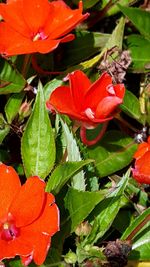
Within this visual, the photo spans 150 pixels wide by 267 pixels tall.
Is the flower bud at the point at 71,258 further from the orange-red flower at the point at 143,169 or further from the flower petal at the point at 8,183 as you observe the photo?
the orange-red flower at the point at 143,169

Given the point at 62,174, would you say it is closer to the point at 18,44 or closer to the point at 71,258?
the point at 71,258

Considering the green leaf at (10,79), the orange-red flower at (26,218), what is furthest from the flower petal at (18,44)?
the orange-red flower at (26,218)

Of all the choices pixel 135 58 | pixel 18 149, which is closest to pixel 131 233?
pixel 18 149

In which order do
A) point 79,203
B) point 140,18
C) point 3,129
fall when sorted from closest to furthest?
1. point 79,203
2. point 3,129
3. point 140,18

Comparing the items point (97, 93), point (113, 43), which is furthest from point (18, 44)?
point (113, 43)

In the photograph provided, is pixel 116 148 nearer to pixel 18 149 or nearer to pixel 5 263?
pixel 18 149

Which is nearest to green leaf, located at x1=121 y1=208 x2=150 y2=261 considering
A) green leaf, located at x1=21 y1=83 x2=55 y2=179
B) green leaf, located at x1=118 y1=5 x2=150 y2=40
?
green leaf, located at x1=21 y1=83 x2=55 y2=179

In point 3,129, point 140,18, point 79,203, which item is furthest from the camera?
point 140,18
